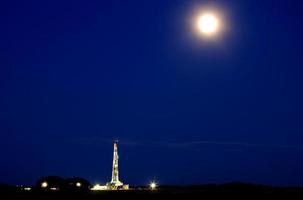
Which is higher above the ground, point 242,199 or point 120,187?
point 120,187

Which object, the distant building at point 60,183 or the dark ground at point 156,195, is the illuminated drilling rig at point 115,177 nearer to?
the distant building at point 60,183

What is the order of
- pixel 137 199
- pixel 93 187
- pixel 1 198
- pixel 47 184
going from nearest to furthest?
pixel 1 198, pixel 137 199, pixel 47 184, pixel 93 187

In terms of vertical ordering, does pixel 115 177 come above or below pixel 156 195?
above

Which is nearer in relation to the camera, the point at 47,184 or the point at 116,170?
the point at 47,184

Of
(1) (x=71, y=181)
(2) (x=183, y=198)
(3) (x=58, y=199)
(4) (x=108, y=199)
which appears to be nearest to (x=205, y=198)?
(2) (x=183, y=198)

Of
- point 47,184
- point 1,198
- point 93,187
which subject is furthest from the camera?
point 93,187

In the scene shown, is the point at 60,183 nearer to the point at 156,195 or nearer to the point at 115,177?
the point at 115,177

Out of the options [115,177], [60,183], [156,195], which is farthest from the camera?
[115,177]

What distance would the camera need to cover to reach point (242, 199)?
56.0m

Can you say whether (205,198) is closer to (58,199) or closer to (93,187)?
(58,199)

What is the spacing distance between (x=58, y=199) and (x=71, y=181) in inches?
2150

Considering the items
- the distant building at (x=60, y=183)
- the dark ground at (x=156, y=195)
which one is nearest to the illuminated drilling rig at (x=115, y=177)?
the distant building at (x=60, y=183)

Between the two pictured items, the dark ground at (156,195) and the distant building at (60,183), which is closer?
the dark ground at (156,195)

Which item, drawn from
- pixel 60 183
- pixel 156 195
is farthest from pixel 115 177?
pixel 156 195
